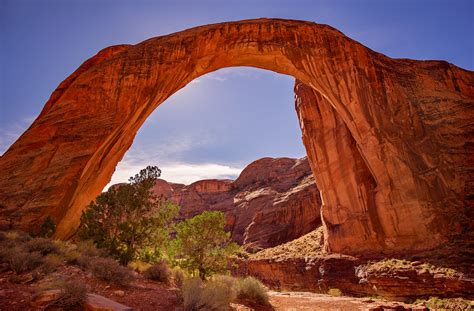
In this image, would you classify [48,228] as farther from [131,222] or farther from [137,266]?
[137,266]

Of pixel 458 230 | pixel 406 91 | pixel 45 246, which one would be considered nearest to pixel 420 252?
pixel 458 230

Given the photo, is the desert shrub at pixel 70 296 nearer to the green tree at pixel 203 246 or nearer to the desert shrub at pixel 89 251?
the desert shrub at pixel 89 251

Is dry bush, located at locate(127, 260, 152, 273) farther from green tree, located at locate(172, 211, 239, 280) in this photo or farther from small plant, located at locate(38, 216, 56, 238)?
small plant, located at locate(38, 216, 56, 238)

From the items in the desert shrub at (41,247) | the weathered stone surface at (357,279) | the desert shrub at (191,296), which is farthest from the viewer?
the weathered stone surface at (357,279)

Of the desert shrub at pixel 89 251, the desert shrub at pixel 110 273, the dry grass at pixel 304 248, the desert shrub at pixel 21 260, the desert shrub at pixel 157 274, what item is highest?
the desert shrub at pixel 21 260

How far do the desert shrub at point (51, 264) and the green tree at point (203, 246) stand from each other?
3.98m

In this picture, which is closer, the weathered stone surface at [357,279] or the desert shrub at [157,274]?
the desert shrub at [157,274]

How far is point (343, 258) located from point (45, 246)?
1559cm

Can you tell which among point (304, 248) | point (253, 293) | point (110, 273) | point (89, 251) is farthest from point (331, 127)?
point (110, 273)

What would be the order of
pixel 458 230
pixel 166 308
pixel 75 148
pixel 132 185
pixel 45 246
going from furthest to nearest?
pixel 458 230
pixel 75 148
pixel 132 185
pixel 45 246
pixel 166 308

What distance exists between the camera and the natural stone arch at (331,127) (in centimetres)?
1255

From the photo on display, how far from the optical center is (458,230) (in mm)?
13820

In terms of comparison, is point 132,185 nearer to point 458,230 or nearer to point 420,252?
point 420,252

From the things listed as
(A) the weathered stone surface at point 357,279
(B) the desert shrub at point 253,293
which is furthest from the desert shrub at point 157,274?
(A) the weathered stone surface at point 357,279
